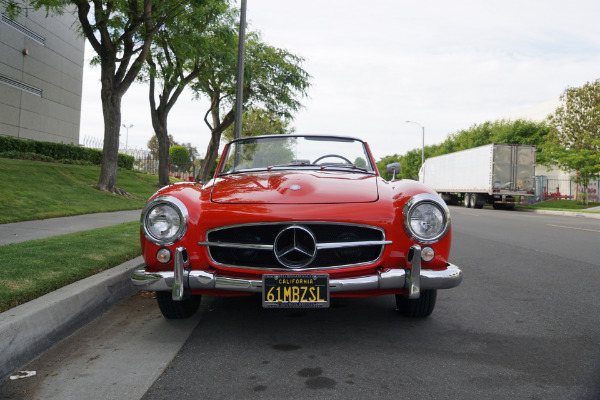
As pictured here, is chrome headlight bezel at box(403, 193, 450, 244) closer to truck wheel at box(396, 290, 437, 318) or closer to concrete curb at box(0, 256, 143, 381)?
truck wheel at box(396, 290, 437, 318)

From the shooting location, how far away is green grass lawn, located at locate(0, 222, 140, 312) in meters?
3.46

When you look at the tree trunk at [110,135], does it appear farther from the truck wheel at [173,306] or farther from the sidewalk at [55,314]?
the truck wheel at [173,306]

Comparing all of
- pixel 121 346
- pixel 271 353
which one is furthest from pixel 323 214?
pixel 121 346

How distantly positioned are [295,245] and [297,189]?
18.7 inches

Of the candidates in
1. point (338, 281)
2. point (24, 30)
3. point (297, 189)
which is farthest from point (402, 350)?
point (24, 30)

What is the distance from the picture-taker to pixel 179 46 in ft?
50.6

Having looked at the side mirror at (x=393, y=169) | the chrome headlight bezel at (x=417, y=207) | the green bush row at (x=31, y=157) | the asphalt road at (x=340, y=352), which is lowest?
the asphalt road at (x=340, y=352)

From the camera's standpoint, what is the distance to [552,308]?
13.2 feet

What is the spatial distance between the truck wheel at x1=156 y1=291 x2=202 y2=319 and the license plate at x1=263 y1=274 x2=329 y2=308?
33.8 inches

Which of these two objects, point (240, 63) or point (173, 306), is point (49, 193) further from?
point (173, 306)

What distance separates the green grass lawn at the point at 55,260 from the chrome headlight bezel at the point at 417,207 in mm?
2621

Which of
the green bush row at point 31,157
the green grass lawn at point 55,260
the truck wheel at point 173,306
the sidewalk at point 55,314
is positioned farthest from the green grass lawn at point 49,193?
the truck wheel at point 173,306

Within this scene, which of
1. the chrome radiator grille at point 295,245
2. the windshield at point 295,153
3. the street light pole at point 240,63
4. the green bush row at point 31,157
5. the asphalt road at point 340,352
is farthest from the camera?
the green bush row at point 31,157

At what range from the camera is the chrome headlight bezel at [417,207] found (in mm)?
3115
